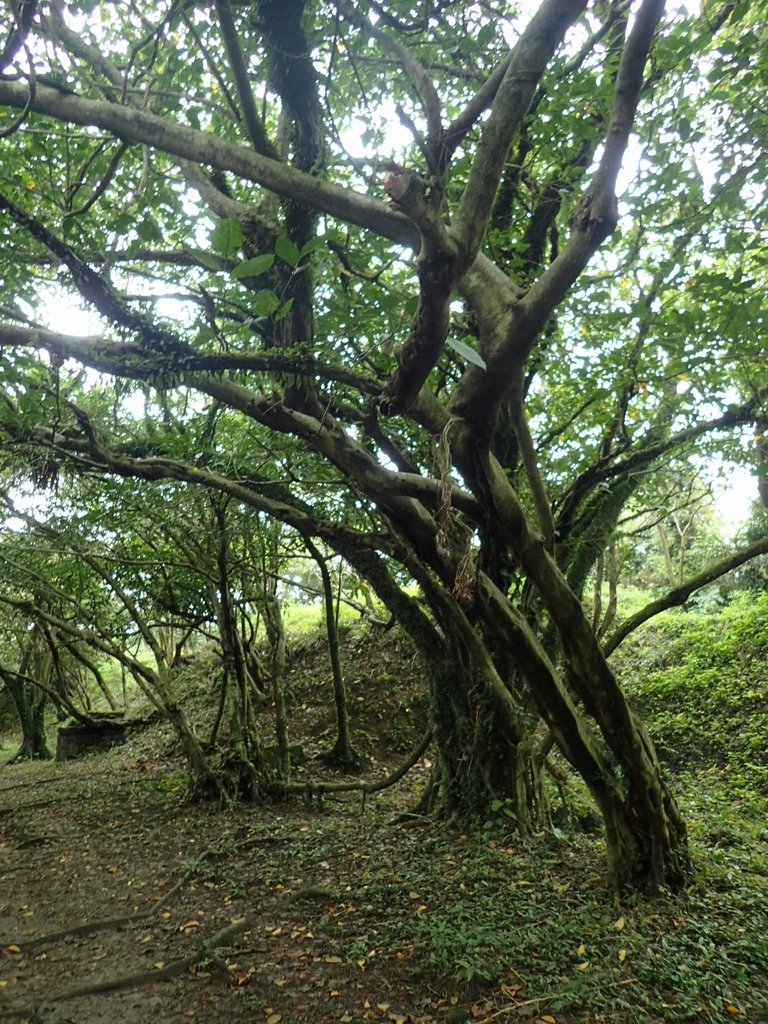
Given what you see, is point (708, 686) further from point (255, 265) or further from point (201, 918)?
point (255, 265)

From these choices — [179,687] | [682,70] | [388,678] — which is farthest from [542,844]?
[179,687]

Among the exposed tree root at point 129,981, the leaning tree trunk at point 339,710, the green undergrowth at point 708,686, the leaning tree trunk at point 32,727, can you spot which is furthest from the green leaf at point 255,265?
the leaning tree trunk at point 32,727

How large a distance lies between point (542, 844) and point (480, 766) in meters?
0.95

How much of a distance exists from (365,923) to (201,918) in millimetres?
1445

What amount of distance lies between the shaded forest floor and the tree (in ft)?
2.11

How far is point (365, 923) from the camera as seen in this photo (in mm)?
5246

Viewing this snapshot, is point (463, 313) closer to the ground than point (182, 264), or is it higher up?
closer to the ground

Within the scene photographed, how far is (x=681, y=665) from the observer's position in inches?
521

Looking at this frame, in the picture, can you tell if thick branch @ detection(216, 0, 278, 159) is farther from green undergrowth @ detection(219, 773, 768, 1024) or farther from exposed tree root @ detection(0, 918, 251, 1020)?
exposed tree root @ detection(0, 918, 251, 1020)

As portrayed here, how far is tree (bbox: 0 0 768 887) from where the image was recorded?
3.60 metres

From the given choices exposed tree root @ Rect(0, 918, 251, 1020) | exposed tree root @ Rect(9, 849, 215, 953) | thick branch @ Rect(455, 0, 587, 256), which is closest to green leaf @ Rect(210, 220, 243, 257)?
thick branch @ Rect(455, 0, 587, 256)

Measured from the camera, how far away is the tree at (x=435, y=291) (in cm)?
360

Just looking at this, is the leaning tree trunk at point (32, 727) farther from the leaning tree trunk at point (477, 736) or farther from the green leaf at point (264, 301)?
the green leaf at point (264, 301)

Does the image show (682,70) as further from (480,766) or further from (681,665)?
(681,665)
